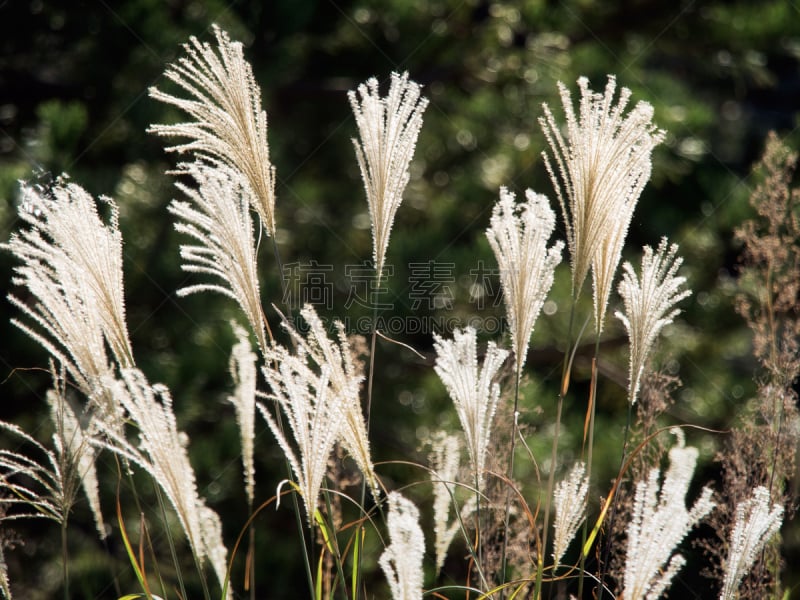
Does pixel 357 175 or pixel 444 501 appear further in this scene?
pixel 357 175

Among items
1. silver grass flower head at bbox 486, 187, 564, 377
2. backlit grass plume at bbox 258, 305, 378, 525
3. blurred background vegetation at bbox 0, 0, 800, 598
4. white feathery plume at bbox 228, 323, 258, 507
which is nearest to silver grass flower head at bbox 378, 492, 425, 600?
backlit grass plume at bbox 258, 305, 378, 525

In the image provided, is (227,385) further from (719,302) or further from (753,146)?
(753,146)

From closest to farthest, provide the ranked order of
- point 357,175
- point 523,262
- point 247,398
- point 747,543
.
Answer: point 747,543 → point 523,262 → point 247,398 → point 357,175

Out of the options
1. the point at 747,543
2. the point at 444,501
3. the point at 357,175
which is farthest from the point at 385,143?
the point at 357,175

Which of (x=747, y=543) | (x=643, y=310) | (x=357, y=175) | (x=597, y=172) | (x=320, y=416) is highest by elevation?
(x=357, y=175)

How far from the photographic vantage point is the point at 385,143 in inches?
35.7

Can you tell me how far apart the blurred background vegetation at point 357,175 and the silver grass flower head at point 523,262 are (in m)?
1.39

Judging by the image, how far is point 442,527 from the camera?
98 centimetres

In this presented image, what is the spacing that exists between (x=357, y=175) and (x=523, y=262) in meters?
2.04

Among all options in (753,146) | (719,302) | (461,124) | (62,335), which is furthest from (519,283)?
(753,146)

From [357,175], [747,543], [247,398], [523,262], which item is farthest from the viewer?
[357,175]

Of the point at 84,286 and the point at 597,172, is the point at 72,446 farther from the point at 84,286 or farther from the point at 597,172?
the point at 597,172

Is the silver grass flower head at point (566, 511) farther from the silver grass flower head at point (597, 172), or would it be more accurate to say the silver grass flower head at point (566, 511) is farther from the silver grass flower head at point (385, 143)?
the silver grass flower head at point (385, 143)

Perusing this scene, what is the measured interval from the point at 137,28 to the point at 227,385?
3.32 feet
